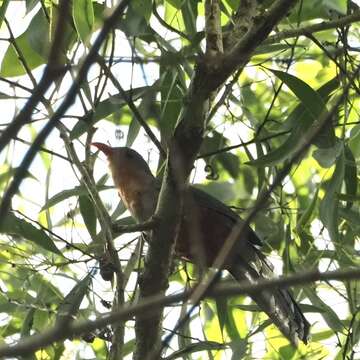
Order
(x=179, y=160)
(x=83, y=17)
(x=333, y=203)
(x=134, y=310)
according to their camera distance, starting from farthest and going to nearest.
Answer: (x=333, y=203)
(x=83, y=17)
(x=179, y=160)
(x=134, y=310)

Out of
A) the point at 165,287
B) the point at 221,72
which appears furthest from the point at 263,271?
the point at 221,72

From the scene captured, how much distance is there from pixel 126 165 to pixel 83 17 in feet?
3.85

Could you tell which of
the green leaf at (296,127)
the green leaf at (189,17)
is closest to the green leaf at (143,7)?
the green leaf at (189,17)

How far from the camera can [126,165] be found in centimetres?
324

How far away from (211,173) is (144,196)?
312mm

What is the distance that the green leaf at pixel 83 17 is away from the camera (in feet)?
6.85

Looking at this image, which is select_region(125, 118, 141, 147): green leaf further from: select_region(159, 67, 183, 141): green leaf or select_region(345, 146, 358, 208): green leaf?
select_region(345, 146, 358, 208): green leaf

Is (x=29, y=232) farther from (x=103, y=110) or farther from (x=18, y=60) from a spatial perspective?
(x=18, y=60)

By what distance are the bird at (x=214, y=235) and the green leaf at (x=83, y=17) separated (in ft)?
2.04

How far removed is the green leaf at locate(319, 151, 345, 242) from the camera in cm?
236

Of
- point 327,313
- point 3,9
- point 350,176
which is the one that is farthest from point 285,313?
point 3,9

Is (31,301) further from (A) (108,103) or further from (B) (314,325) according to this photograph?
(B) (314,325)

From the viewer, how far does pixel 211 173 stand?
2.67 metres

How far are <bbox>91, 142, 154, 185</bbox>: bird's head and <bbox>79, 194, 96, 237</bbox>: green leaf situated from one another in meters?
0.38
